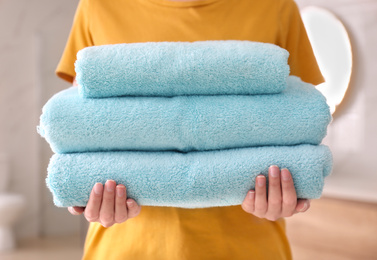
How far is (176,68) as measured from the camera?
60cm

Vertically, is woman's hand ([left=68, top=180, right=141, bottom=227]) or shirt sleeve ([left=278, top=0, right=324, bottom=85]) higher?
shirt sleeve ([left=278, top=0, right=324, bottom=85])

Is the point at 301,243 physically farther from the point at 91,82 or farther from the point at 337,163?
the point at 91,82

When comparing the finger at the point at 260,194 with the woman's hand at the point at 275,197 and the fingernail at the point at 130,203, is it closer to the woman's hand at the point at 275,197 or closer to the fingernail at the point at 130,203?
the woman's hand at the point at 275,197

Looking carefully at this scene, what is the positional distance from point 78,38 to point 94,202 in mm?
341

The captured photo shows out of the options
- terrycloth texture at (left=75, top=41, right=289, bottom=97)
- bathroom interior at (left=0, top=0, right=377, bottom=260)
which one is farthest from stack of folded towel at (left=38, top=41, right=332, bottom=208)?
bathroom interior at (left=0, top=0, right=377, bottom=260)

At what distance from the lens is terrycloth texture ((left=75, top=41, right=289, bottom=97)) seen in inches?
23.7

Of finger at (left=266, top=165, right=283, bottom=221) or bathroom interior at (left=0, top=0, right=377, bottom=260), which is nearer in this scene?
finger at (left=266, top=165, right=283, bottom=221)

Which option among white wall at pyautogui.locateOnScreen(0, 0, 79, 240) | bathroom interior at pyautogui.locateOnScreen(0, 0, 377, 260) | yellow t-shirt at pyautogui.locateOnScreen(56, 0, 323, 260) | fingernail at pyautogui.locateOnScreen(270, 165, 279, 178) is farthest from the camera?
white wall at pyautogui.locateOnScreen(0, 0, 79, 240)

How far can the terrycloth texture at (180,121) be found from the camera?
0.61 metres

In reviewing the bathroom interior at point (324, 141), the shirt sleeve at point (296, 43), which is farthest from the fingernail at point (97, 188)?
the bathroom interior at point (324, 141)

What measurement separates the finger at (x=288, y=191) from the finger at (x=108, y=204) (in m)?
0.24

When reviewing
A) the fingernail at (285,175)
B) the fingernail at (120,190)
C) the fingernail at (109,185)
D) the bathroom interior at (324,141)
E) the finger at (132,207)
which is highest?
the fingernail at (285,175)

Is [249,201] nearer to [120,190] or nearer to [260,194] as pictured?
[260,194]

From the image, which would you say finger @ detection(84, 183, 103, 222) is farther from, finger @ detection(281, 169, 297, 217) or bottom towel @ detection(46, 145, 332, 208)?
finger @ detection(281, 169, 297, 217)
